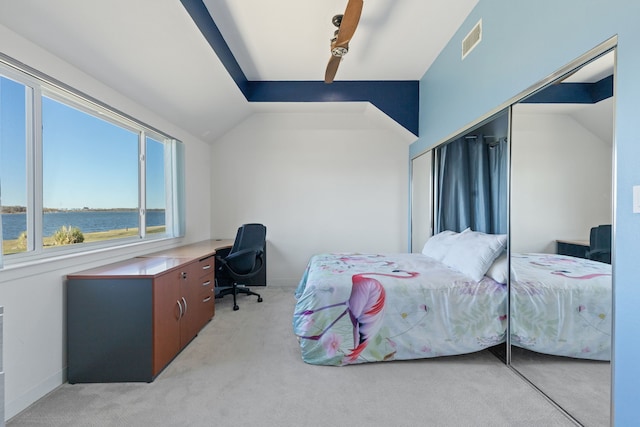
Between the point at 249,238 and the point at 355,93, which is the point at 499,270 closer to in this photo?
the point at 249,238

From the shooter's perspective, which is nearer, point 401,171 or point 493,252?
point 493,252

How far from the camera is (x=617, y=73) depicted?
128 cm

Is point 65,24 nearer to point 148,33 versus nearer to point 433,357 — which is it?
point 148,33

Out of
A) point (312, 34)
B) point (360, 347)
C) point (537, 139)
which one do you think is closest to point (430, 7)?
point (312, 34)

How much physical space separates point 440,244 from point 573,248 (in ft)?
4.93

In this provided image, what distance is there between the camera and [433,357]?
225 centimetres

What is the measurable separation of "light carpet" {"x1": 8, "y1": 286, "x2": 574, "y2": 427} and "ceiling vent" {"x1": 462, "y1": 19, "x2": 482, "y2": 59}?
264cm

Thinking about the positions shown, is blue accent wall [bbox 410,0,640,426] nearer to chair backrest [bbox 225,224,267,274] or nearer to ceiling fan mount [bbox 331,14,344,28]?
ceiling fan mount [bbox 331,14,344,28]

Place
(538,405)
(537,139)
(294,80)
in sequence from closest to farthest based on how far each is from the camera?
(538,405)
(537,139)
(294,80)

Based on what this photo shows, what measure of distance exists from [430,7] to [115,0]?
2416mm

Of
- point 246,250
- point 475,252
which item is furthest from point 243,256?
point 475,252

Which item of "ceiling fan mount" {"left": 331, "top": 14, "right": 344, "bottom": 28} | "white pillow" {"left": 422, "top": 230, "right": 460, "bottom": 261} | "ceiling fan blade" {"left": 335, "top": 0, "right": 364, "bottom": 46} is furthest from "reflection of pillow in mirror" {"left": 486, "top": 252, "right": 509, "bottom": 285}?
"ceiling fan mount" {"left": 331, "top": 14, "right": 344, "bottom": 28}

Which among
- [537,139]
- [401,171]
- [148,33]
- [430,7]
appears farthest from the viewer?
[401,171]

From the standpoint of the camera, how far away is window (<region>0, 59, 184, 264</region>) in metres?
1.73
